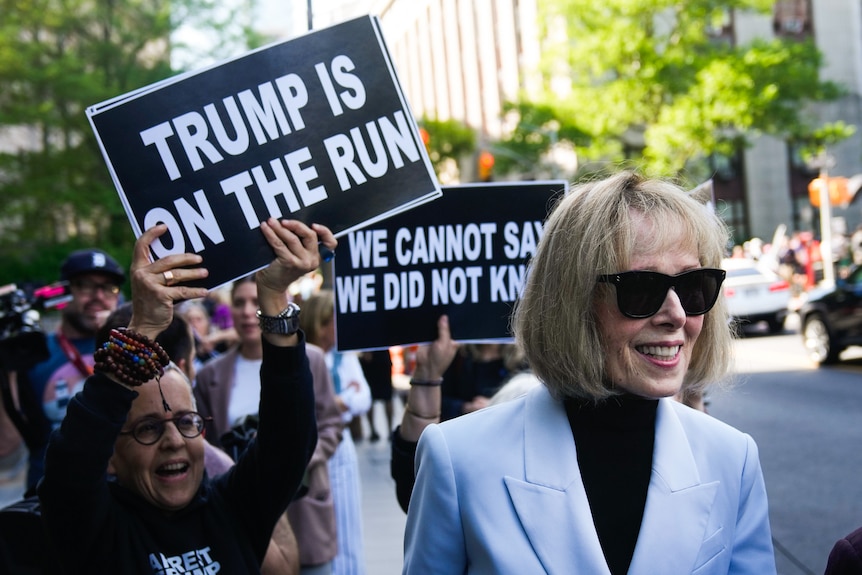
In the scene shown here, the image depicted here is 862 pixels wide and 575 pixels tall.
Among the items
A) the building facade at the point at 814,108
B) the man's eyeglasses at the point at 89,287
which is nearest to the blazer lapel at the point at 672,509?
the man's eyeglasses at the point at 89,287

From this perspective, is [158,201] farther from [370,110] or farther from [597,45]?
[597,45]

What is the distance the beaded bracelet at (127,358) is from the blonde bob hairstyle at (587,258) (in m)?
0.89

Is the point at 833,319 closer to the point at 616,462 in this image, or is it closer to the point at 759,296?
the point at 759,296

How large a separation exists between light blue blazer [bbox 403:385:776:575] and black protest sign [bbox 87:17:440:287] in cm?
87

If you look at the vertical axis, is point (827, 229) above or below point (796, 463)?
below

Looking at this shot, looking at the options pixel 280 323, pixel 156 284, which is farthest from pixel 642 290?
pixel 156 284

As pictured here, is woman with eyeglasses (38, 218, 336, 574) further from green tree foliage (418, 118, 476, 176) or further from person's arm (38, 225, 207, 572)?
green tree foliage (418, 118, 476, 176)

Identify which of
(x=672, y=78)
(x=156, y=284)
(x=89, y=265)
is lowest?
(x=89, y=265)

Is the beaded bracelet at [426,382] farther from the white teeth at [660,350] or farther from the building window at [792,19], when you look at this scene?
the building window at [792,19]

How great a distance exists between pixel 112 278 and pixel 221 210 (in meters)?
2.21

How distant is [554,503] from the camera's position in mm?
1866

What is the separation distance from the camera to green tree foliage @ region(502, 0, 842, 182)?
2886 centimetres

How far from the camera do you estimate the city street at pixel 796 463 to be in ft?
20.2

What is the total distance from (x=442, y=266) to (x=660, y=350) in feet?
A: 5.08
